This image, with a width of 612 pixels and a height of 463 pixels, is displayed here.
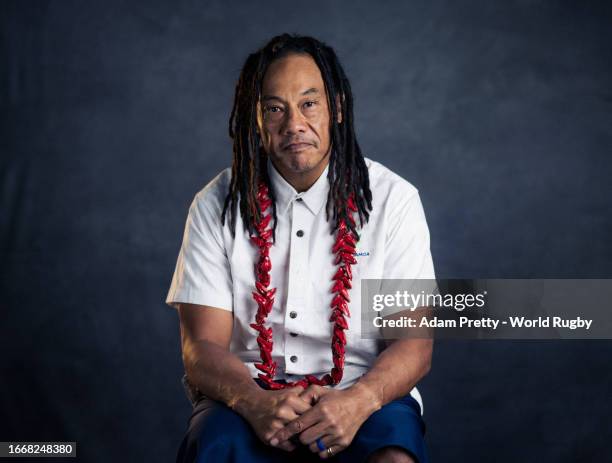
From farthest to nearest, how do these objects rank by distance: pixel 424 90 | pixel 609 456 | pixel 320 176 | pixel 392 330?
pixel 424 90 < pixel 609 456 < pixel 320 176 < pixel 392 330

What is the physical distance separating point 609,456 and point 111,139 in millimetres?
2533

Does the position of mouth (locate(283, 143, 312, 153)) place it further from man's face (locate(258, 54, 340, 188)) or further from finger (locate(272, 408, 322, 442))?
finger (locate(272, 408, 322, 442))

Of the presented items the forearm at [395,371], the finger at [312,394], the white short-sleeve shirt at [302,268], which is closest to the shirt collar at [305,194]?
the white short-sleeve shirt at [302,268]

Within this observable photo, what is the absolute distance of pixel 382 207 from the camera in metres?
2.72

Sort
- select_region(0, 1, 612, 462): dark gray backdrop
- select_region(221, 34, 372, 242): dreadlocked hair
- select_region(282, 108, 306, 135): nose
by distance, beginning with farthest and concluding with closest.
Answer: select_region(0, 1, 612, 462): dark gray backdrop < select_region(221, 34, 372, 242): dreadlocked hair < select_region(282, 108, 306, 135): nose

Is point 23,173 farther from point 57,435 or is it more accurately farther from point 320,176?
point 320,176

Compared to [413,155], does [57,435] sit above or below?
below

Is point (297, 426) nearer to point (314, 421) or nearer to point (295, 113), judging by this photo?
point (314, 421)

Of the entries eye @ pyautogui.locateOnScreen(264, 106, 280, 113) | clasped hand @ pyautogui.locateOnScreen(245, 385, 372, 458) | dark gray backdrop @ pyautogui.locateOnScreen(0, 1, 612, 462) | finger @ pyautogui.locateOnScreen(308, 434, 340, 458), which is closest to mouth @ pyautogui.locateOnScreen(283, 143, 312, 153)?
eye @ pyautogui.locateOnScreen(264, 106, 280, 113)

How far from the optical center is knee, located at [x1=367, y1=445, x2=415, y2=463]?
226 cm

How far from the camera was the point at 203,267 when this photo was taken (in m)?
2.70

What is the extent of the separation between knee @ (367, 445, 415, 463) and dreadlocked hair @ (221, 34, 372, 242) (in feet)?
2.26

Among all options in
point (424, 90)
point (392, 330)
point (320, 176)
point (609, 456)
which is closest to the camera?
point (392, 330)

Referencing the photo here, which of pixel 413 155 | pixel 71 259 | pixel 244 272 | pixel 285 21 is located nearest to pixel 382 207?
pixel 244 272
